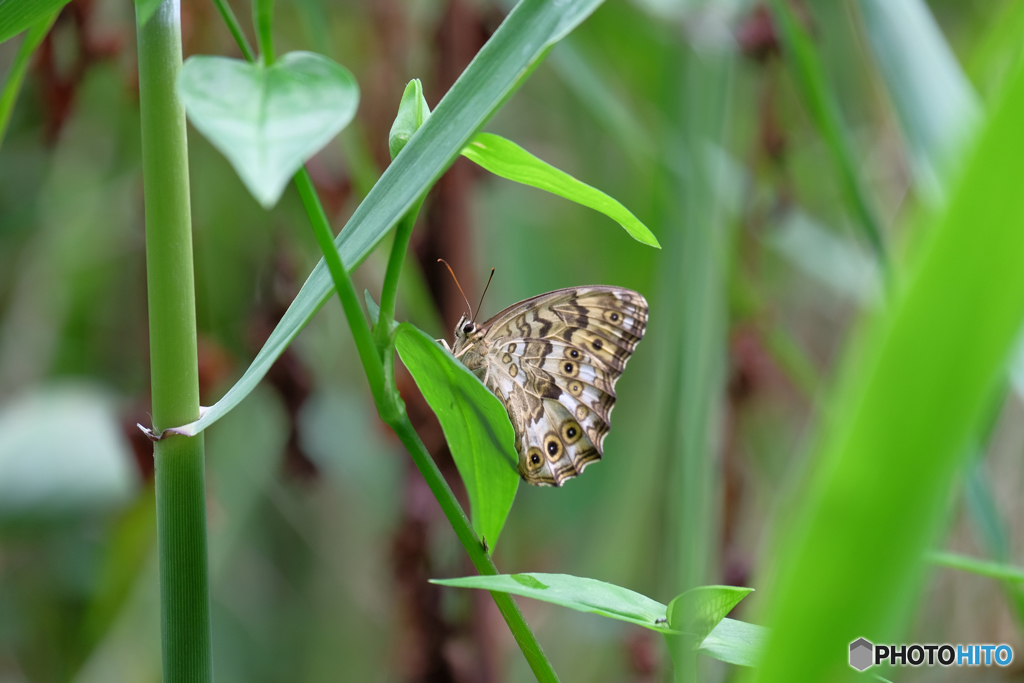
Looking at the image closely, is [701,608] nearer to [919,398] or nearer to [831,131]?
[919,398]

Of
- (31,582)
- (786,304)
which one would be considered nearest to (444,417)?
(31,582)

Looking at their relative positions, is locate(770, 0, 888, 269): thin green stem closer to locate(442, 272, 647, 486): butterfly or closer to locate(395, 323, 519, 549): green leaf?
locate(442, 272, 647, 486): butterfly

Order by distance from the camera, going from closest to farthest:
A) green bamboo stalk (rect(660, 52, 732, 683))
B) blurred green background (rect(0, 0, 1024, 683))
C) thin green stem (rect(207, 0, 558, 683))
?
thin green stem (rect(207, 0, 558, 683))
green bamboo stalk (rect(660, 52, 732, 683))
blurred green background (rect(0, 0, 1024, 683))

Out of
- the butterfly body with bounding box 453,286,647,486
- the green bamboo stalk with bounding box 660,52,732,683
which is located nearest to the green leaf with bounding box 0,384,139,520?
the butterfly body with bounding box 453,286,647,486

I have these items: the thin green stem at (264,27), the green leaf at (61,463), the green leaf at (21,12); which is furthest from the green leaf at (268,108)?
the green leaf at (61,463)

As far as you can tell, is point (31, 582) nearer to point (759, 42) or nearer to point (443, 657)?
point (443, 657)
